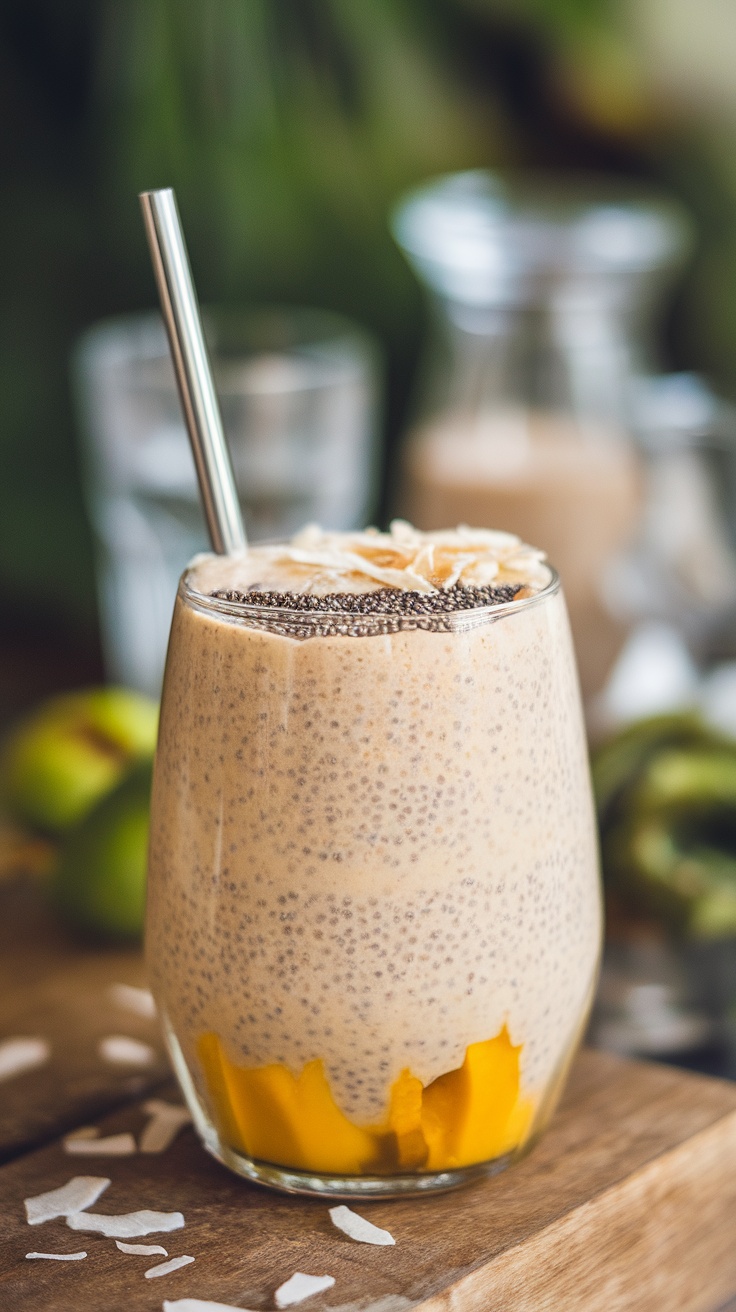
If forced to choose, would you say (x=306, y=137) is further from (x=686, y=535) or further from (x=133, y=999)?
(x=133, y=999)

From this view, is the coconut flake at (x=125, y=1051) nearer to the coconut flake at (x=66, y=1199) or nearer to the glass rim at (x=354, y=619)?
the coconut flake at (x=66, y=1199)

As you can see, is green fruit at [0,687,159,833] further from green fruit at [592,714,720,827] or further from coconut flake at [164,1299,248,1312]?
coconut flake at [164,1299,248,1312]

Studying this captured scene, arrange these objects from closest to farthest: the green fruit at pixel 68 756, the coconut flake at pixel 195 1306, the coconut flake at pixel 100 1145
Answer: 1. the coconut flake at pixel 195 1306
2. the coconut flake at pixel 100 1145
3. the green fruit at pixel 68 756

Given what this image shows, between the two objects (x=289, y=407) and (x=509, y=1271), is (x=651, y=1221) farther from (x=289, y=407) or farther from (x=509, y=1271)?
(x=289, y=407)

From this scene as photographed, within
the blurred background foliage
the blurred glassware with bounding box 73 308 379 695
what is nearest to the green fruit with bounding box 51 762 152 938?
the blurred glassware with bounding box 73 308 379 695

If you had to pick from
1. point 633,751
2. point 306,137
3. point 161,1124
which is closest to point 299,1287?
point 161,1124

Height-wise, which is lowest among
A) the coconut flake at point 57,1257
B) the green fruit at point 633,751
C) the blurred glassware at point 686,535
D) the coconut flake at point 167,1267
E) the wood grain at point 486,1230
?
the wood grain at point 486,1230

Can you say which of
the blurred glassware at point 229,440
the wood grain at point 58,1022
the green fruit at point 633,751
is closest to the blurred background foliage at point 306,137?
the blurred glassware at point 229,440

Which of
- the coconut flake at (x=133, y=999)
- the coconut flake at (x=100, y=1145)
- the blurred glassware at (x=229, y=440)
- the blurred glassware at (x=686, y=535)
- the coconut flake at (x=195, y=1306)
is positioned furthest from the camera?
the blurred glassware at (x=229, y=440)
